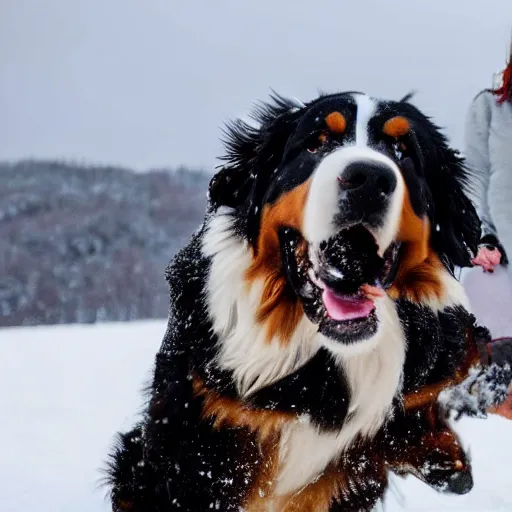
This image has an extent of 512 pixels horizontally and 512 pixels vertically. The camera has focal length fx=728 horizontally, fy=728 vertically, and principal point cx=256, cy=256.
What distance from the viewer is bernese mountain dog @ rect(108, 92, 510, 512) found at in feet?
7.34

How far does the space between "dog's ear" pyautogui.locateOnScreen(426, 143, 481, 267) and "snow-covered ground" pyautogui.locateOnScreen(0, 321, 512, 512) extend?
68cm

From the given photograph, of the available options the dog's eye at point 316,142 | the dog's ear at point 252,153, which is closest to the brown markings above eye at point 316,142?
the dog's eye at point 316,142

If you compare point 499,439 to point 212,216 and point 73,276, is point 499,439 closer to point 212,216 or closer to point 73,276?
point 212,216

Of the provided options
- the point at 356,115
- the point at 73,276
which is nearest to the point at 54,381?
the point at 356,115

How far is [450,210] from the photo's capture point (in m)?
2.54

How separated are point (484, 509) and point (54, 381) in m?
3.58

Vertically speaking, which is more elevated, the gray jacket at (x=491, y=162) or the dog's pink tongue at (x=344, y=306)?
the gray jacket at (x=491, y=162)

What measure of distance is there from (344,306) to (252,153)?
0.72 meters

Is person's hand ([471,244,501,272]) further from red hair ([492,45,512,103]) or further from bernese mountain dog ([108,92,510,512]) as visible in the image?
red hair ([492,45,512,103])

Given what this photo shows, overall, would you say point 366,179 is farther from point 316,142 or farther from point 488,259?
point 488,259

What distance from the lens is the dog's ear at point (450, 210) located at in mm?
2492

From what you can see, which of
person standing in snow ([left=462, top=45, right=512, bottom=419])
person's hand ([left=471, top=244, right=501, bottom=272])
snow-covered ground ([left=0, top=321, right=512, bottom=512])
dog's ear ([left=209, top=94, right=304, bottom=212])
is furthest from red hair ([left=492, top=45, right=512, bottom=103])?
snow-covered ground ([left=0, top=321, right=512, bottom=512])

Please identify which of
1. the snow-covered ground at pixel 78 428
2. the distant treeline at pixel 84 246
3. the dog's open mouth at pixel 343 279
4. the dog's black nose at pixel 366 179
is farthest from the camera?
the distant treeline at pixel 84 246

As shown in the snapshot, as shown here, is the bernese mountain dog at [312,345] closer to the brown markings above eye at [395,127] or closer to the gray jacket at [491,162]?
the brown markings above eye at [395,127]
